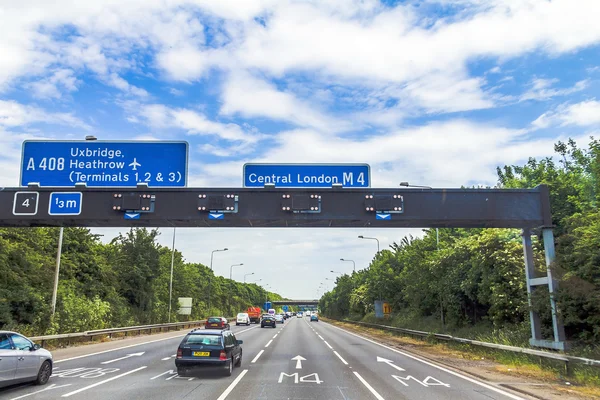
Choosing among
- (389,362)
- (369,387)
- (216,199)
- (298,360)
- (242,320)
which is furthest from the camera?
(242,320)

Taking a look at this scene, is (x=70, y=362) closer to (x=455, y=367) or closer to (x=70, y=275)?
(x=455, y=367)

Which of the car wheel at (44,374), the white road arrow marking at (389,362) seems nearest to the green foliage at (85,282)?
the car wheel at (44,374)

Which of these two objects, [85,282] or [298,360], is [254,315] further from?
[298,360]

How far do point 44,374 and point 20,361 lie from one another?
4.46 feet

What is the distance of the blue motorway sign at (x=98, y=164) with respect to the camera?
59.3 feet

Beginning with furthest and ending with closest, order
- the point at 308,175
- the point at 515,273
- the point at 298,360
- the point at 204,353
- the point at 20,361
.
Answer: the point at 515,273
the point at 298,360
the point at 308,175
the point at 204,353
the point at 20,361

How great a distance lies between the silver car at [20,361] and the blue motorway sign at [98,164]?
695cm

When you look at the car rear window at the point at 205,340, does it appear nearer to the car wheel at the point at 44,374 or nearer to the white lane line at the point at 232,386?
the white lane line at the point at 232,386

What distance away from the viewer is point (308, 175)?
60.4ft

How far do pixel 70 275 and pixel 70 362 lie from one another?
72.3 ft

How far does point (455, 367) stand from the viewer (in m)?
17.6

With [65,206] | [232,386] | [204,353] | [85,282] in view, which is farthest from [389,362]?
[85,282]

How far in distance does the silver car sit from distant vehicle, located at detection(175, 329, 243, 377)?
3.63 m

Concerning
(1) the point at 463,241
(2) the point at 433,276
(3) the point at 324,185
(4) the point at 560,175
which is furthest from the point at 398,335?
(3) the point at 324,185
